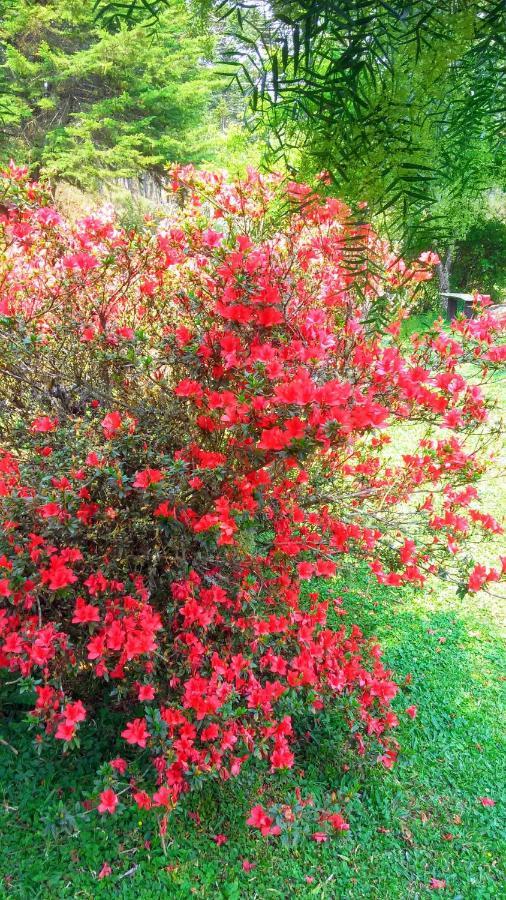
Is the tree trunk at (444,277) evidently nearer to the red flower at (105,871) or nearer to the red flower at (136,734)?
the red flower at (136,734)

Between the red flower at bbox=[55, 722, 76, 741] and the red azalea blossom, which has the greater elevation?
the red flower at bbox=[55, 722, 76, 741]

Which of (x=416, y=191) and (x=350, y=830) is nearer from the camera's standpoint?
(x=416, y=191)

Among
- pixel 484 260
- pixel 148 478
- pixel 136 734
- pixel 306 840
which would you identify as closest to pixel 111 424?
pixel 148 478

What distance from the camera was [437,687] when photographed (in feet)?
9.86

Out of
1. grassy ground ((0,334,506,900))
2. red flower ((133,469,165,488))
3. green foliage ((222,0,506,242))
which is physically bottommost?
grassy ground ((0,334,506,900))

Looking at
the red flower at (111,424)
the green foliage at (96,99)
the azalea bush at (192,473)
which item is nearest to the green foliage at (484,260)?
the green foliage at (96,99)

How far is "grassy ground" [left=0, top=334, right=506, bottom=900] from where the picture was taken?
1.85m

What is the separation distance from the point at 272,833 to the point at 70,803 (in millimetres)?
685

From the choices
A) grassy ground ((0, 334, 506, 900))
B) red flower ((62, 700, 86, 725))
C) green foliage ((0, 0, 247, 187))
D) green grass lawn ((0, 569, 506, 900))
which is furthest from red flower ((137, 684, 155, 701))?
Result: green foliage ((0, 0, 247, 187))

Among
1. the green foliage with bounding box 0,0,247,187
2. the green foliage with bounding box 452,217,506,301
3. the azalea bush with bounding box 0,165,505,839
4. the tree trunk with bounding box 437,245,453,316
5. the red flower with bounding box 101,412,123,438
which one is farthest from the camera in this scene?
the green foliage with bounding box 452,217,506,301

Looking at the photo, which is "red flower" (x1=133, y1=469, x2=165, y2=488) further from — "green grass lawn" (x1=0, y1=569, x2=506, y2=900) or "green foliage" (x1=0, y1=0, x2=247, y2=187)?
"green foliage" (x1=0, y1=0, x2=247, y2=187)

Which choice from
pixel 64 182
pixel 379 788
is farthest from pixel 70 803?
pixel 64 182

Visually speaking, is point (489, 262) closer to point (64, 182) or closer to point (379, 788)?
point (64, 182)

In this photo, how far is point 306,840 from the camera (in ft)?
6.88
